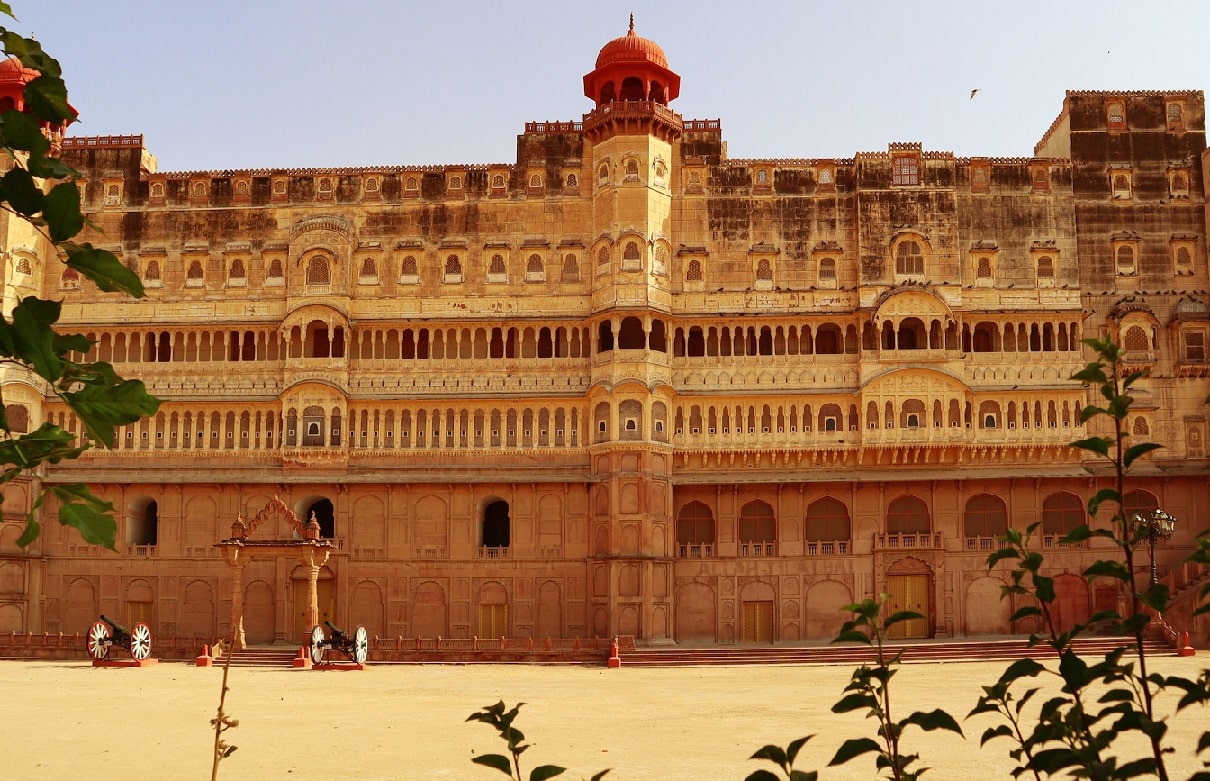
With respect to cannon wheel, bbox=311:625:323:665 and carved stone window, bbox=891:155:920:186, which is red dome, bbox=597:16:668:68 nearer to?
carved stone window, bbox=891:155:920:186

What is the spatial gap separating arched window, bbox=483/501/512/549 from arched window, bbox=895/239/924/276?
1614 cm

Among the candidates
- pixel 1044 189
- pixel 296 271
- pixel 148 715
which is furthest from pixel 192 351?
pixel 1044 189

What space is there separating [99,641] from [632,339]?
19.8 metres

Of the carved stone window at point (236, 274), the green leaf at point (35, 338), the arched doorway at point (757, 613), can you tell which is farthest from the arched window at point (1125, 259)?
the green leaf at point (35, 338)

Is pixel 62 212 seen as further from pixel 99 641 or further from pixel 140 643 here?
pixel 140 643

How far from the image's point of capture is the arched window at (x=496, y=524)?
48.9 m

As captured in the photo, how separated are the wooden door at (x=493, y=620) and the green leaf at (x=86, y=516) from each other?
42459mm

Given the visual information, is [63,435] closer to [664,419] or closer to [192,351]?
[664,419]

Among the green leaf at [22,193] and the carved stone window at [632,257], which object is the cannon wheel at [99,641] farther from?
the green leaf at [22,193]

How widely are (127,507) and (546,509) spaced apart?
14.6 meters

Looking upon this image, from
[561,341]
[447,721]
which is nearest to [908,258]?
[561,341]

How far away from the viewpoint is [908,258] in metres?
47.5

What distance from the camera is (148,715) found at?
25.8 m

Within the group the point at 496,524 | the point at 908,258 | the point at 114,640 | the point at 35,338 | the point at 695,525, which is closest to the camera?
the point at 35,338
